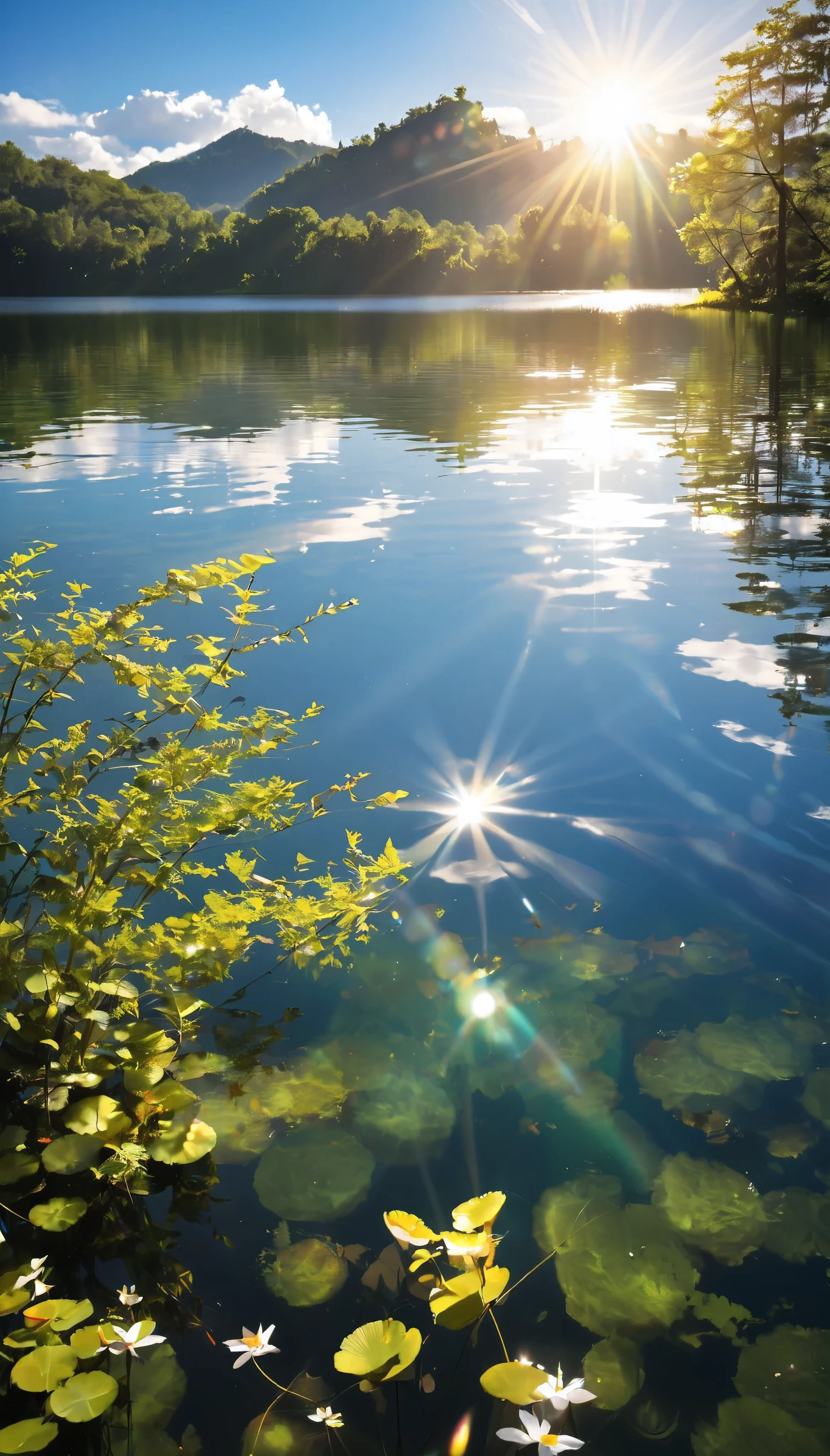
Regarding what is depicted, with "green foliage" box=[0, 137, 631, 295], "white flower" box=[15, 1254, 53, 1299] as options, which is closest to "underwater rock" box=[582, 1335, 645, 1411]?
"white flower" box=[15, 1254, 53, 1299]

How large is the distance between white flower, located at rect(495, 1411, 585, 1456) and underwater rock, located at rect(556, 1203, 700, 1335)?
1.29 ft

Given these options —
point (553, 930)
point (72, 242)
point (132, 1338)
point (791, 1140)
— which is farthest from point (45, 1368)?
point (72, 242)

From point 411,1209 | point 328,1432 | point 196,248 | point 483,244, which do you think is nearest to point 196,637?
point 411,1209

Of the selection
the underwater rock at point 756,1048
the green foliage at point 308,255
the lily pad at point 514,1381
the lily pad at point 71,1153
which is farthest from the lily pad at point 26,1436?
the green foliage at point 308,255

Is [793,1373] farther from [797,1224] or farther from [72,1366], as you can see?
[72,1366]

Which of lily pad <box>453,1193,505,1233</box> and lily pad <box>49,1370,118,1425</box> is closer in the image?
lily pad <box>49,1370,118,1425</box>

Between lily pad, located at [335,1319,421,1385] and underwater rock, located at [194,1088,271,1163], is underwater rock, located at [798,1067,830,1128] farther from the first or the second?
underwater rock, located at [194,1088,271,1163]

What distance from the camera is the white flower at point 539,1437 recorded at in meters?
2.01

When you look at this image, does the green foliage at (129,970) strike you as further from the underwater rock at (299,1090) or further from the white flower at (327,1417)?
the white flower at (327,1417)

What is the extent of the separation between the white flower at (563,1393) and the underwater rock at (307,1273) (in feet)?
2.11

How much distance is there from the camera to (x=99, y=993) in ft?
10.5

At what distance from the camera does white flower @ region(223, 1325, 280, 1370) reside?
7.48 ft

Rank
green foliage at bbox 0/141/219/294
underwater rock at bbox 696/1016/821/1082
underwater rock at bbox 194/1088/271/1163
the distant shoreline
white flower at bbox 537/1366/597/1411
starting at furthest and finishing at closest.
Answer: green foliage at bbox 0/141/219/294
the distant shoreline
underwater rock at bbox 696/1016/821/1082
underwater rock at bbox 194/1088/271/1163
white flower at bbox 537/1366/597/1411

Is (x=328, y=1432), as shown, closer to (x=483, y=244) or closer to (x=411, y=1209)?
(x=411, y=1209)
